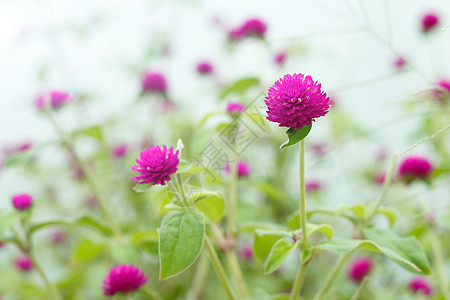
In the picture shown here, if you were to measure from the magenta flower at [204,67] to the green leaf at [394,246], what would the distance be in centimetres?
76

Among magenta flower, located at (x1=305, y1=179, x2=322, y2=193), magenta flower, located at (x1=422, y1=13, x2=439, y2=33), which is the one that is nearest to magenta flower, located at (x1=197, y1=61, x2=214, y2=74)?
magenta flower, located at (x1=305, y1=179, x2=322, y2=193)

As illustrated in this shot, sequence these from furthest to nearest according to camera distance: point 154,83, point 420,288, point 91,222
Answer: point 154,83 → point 420,288 → point 91,222

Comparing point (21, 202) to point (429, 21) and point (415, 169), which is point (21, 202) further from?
point (429, 21)

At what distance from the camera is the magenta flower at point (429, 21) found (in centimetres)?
101

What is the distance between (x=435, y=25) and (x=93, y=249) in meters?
0.87

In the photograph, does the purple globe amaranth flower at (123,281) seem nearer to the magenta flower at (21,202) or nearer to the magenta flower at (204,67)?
the magenta flower at (21,202)

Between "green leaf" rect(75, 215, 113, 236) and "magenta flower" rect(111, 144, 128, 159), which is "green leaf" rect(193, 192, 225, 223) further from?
"magenta flower" rect(111, 144, 128, 159)

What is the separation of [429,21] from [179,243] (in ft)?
2.94

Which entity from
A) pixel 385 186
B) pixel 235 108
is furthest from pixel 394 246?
pixel 235 108

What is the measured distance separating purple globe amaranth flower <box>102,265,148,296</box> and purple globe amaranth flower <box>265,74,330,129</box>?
0.28 meters

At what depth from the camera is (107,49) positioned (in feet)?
5.32

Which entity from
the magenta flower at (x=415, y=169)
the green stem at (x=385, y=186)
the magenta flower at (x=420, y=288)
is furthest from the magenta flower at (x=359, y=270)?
the green stem at (x=385, y=186)

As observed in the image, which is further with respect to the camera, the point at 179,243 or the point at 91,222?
the point at 91,222

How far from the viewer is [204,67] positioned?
111 cm
